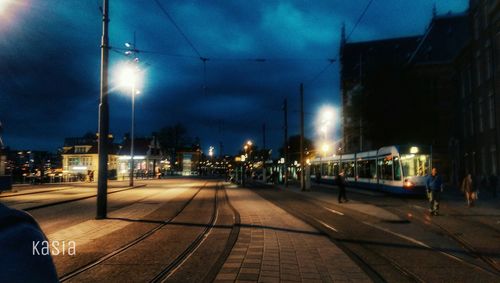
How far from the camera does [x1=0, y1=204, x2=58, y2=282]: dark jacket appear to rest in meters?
1.02

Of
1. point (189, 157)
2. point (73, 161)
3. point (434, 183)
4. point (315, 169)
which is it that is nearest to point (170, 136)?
point (189, 157)

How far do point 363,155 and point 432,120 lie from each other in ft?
51.8

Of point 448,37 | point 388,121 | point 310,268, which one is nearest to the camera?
point 310,268

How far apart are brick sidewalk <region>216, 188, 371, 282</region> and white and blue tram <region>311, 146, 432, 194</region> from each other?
1596 centimetres

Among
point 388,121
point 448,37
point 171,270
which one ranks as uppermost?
point 448,37

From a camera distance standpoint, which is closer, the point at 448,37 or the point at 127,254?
the point at 127,254

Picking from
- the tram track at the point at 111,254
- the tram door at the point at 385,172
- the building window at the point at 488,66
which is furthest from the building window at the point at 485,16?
the tram track at the point at 111,254

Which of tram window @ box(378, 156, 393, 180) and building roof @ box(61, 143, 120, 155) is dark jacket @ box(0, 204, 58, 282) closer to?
tram window @ box(378, 156, 393, 180)

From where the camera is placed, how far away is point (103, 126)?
50.7 feet

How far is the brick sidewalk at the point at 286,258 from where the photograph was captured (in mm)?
7449

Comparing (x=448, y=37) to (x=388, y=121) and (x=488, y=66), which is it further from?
(x=488, y=66)

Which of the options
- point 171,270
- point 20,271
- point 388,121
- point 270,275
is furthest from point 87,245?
point 388,121

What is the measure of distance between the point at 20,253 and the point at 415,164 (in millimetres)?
29193

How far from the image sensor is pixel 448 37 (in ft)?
199
